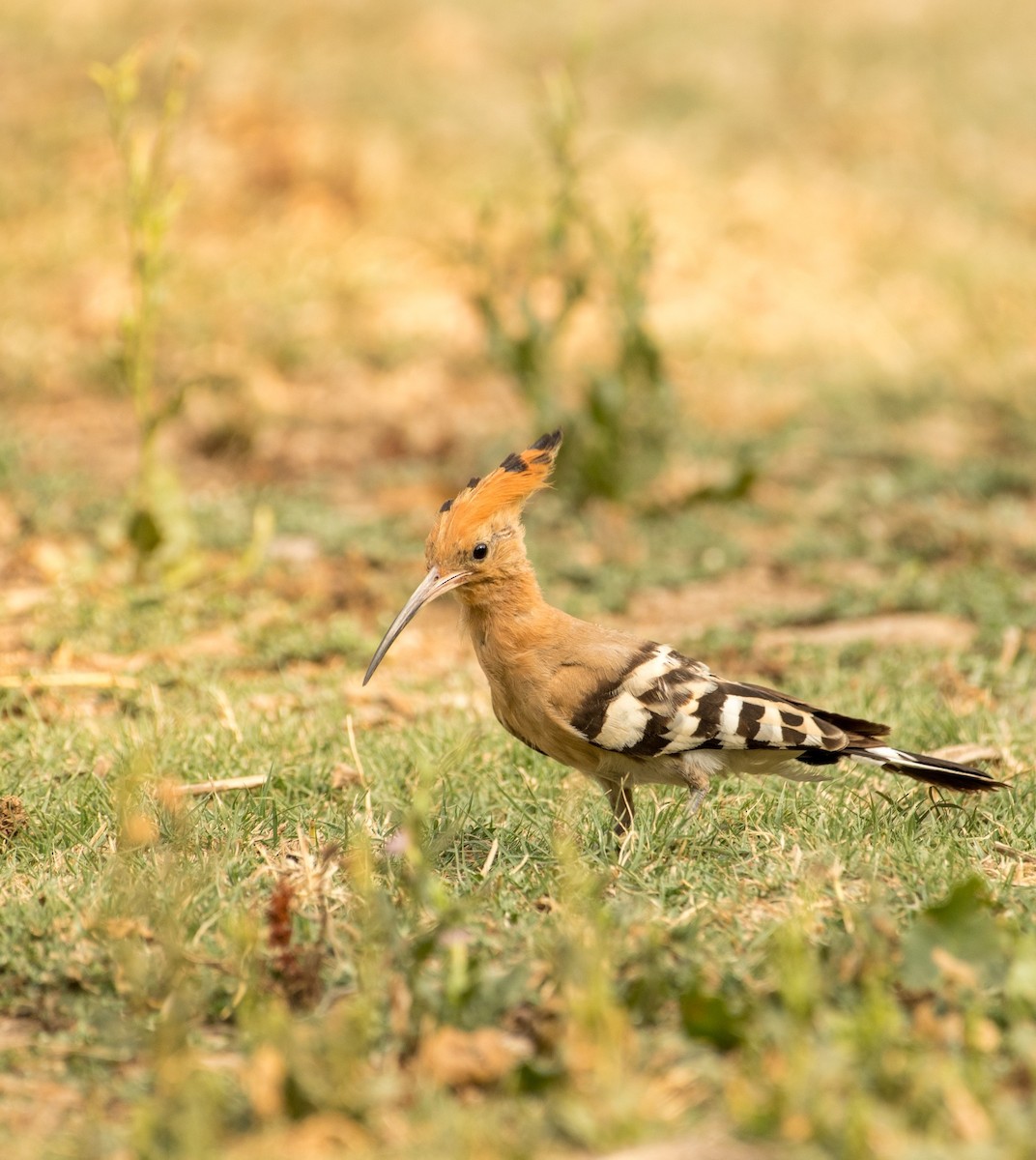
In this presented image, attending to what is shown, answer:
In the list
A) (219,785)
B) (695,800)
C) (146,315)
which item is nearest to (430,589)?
(219,785)

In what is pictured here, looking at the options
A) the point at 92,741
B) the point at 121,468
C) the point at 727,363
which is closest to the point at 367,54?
the point at 727,363

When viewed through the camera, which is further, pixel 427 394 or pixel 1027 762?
pixel 427 394

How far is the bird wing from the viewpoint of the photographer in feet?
10.8

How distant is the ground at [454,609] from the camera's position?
224 centimetres

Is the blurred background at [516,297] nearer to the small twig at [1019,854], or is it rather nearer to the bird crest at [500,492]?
the bird crest at [500,492]

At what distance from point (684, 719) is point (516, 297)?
407 centimetres

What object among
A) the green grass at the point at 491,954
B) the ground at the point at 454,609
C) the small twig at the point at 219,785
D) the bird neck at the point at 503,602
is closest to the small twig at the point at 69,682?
the ground at the point at 454,609

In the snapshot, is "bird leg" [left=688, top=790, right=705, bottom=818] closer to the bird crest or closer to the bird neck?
the bird neck

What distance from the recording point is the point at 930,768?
10.7ft

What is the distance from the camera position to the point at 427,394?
818 centimetres

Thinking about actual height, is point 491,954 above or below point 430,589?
below

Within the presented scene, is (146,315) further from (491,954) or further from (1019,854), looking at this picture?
(1019,854)

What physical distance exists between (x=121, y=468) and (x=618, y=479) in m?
2.35

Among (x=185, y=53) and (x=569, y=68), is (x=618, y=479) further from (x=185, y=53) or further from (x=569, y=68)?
(x=185, y=53)
